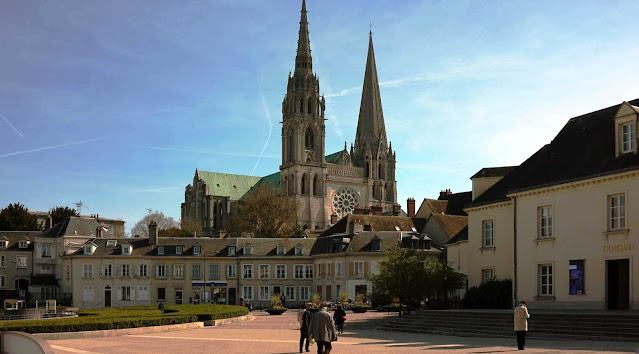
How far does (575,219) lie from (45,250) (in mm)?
60385

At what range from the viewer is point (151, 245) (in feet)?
223

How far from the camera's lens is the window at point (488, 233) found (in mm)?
35938

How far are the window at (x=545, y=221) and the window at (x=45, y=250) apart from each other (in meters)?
58.1

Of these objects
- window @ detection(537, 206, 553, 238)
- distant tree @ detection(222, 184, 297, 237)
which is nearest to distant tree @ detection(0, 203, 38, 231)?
distant tree @ detection(222, 184, 297, 237)

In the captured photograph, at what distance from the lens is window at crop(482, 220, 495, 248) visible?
35938mm

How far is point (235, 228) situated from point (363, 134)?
160ft

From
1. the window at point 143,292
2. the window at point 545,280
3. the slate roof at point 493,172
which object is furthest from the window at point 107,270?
the window at point 545,280

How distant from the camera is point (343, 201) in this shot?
134 metres

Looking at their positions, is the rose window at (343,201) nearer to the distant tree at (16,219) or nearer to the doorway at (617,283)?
the distant tree at (16,219)

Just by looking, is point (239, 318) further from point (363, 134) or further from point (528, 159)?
point (363, 134)

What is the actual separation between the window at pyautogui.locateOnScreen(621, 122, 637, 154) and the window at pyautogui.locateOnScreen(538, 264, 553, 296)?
570 cm

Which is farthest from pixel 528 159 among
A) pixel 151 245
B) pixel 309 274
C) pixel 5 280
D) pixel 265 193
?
pixel 265 193

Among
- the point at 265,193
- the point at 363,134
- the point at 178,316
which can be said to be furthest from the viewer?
the point at 363,134

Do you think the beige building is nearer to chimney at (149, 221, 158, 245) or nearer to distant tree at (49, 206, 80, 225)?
chimney at (149, 221, 158, 245)
